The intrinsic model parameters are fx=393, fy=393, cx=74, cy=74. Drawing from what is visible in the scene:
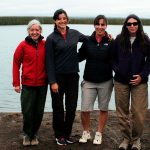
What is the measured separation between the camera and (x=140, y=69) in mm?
5277

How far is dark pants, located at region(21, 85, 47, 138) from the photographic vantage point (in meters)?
5.43

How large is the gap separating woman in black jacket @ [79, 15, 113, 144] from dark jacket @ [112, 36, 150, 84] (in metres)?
0.21

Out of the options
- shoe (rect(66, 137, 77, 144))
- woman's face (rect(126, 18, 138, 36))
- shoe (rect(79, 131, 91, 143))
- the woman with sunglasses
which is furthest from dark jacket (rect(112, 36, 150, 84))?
shoe (rect(66, 137, 77, 144))

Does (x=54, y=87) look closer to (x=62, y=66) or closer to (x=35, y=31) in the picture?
(x=62, y=66)

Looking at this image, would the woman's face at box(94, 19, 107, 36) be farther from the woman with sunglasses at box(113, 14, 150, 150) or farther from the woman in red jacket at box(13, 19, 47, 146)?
the woman in red jacket at box(13, 19, 47, 146)

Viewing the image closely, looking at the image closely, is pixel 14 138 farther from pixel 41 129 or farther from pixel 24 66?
pixel 24 66

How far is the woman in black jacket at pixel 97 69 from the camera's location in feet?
17.8

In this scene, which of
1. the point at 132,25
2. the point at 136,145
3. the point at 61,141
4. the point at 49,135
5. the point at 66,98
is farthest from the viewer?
the point at 49,135

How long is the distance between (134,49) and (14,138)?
227 centimetres

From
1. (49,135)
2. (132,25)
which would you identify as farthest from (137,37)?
(49,135)

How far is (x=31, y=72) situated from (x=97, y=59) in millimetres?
928

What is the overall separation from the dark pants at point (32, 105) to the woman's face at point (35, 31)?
0.70 m

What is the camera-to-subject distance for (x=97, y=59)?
545cm

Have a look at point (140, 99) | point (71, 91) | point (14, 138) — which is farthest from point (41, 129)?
point (140, 99)
